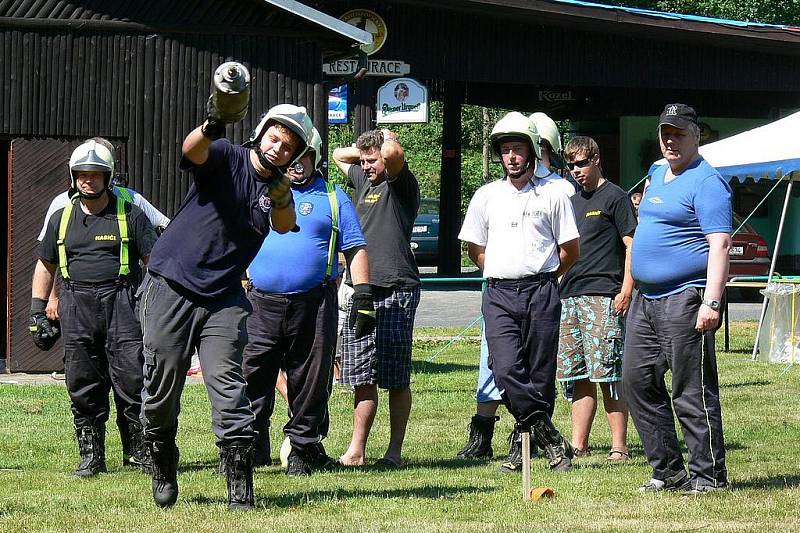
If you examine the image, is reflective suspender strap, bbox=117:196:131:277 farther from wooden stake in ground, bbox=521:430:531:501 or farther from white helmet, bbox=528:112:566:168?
wooden stake in ground, bbox=521:430:531:501

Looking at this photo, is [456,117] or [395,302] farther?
[456,117]

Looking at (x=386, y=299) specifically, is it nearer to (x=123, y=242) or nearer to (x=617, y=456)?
(x=123, y=242)

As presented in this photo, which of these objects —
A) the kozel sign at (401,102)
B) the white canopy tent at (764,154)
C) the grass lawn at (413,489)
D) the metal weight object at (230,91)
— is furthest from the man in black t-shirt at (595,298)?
the kozel sign at (401,102)

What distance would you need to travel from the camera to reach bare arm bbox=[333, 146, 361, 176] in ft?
29.7

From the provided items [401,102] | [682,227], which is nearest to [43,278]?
[682,227]

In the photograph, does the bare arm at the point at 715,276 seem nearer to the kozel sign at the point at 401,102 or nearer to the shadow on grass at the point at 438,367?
the shadow on grass at the point at 438,367

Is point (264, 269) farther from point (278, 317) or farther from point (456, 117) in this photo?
point (456, 117)

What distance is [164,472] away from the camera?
691cm

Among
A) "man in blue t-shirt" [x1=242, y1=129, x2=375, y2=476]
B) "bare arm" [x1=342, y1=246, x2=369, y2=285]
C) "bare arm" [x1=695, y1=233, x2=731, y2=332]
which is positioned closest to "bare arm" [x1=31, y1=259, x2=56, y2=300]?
"man in blue t-shirt" [x1=242, y1=129, x2=375, y2=476]

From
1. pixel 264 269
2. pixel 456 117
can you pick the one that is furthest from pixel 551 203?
pixel 456 117

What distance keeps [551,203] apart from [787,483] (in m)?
2.10

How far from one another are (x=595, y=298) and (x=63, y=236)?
3.45 metres

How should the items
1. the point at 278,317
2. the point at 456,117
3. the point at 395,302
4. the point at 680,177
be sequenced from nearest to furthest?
the point at 680,177 → the point at 278,317 → the point at 395,302 → the point at 456,117

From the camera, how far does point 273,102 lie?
14891 mm
